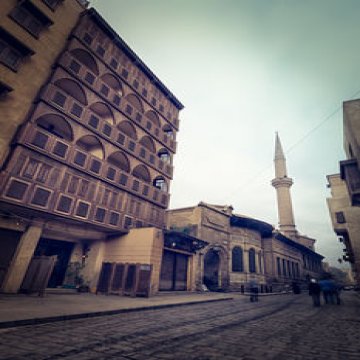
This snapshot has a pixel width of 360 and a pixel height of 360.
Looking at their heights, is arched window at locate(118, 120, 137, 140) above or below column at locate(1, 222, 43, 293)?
above

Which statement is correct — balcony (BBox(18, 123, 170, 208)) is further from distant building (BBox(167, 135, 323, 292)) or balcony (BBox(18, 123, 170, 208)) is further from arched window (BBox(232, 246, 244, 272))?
arched window (BBox(232, 246, 244, 272))

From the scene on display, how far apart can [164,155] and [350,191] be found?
52.8 ft

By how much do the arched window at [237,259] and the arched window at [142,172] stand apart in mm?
12971

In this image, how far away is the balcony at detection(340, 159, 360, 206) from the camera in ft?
55.8

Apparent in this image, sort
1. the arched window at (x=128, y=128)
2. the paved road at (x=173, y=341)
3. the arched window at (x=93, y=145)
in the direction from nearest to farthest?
the paved road at (x=173, y=341) < the arched window at (x=93, y=145) < the arched window at (x=128, y=128)

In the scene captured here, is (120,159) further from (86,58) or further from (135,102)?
(86,58)

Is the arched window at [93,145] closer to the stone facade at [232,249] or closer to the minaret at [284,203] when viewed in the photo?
the stone facade at [232,249]

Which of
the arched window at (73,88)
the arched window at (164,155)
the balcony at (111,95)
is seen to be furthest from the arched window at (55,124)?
the arched window at (164,155)

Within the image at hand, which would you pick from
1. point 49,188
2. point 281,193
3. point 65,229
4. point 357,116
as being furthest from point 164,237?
point 281,193

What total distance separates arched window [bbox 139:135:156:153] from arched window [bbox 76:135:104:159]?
15.5 ft

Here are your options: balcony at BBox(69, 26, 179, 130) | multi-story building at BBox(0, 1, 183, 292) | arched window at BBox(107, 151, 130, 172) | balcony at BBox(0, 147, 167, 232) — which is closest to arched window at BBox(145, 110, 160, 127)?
multi-story building at BBox(0, 1, 183, 292)

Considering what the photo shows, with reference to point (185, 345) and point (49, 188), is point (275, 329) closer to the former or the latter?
point (185, 345)

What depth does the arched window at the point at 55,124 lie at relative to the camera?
14.1 meters

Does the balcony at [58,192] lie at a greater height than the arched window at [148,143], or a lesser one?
lesser
